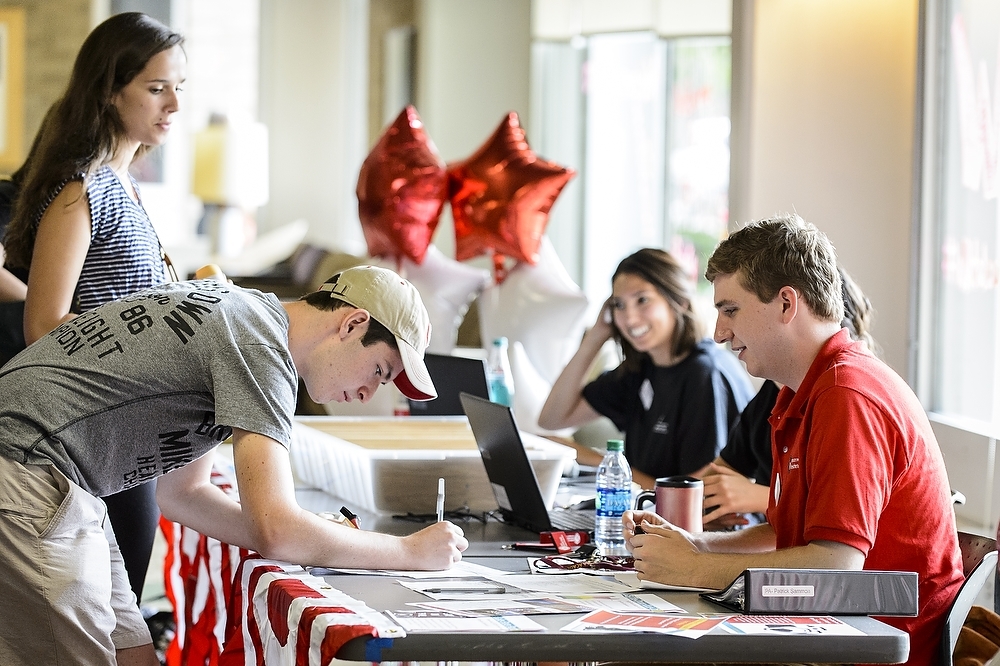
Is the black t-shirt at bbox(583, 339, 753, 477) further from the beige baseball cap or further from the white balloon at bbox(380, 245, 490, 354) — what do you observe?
the beige baseball cap

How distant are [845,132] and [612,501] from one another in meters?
2.12

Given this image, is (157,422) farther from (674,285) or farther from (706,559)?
(674,285)

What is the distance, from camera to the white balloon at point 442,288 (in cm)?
400

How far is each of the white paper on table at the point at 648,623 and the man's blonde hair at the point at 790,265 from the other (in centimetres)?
54

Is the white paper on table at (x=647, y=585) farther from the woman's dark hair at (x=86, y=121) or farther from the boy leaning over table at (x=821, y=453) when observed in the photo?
the woman's dark hair at (x=86, y=121)

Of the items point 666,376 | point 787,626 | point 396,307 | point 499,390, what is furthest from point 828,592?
point 499,390

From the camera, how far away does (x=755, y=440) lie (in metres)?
2.35

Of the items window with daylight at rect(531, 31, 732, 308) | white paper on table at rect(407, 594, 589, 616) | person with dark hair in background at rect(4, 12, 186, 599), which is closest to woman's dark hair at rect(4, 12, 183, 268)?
person with dark hair in background at rect(4, 12, 186, 599)

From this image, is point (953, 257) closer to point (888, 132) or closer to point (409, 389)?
point (888, 132)

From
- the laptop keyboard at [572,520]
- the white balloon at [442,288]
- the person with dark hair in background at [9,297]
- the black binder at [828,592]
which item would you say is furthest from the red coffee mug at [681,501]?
the white balloon at [442,288]

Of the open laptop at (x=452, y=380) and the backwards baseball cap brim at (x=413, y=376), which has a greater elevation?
the backwards baseball cap brim at (x=413, y=376)

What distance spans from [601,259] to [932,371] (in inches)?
119

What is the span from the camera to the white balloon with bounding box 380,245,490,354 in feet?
13.1

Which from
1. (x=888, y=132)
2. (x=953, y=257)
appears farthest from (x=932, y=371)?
(x=888, y=132)
